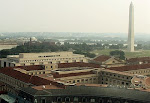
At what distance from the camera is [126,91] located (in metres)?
21.7

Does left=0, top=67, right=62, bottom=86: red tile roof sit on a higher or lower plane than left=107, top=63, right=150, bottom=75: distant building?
higher

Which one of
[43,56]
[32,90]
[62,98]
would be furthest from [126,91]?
[43,56]

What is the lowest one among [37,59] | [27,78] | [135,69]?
[135,69]

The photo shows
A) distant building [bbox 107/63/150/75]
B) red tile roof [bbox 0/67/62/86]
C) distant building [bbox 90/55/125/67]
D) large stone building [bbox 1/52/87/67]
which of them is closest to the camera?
red tile roof [bbox 0/67/62/86]

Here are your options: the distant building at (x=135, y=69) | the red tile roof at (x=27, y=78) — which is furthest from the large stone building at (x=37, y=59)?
the distant building at (x=135, y=69)

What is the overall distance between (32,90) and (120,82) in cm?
1557

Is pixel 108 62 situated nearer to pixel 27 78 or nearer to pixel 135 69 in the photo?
pixel 135 69

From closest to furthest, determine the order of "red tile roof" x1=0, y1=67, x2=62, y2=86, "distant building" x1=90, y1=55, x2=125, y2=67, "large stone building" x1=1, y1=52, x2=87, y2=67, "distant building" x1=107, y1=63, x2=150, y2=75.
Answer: "red tile roof" x1=0, y1=67, x2=62, y2=86, "distant building" x1=107, y1=63, x2=150, y2=75, "distant building" x1=90, y1=55, x2=125, y2=67, "large stone building" x1=1, y1=52, x2=87, y2=67

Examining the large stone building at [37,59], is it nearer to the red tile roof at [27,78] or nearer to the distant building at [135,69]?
the red tile roof at [27,78]

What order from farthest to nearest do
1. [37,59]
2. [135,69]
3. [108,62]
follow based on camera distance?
[37,59]
[108,62]
[135,69]

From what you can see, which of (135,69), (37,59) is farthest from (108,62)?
(37,59)

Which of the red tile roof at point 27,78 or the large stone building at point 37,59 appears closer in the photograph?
the red tile roof at point 27,78

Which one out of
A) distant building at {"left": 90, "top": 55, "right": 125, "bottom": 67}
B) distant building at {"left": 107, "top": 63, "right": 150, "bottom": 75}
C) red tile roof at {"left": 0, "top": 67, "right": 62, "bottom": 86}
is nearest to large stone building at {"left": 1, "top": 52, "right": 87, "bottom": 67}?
distant building at {"left": 90, "top": 55, "right": 125, "bottom": 67}

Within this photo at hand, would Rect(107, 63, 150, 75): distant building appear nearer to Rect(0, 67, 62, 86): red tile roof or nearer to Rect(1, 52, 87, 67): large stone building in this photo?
Rect(0, 67, 62, 86): red tile roof
